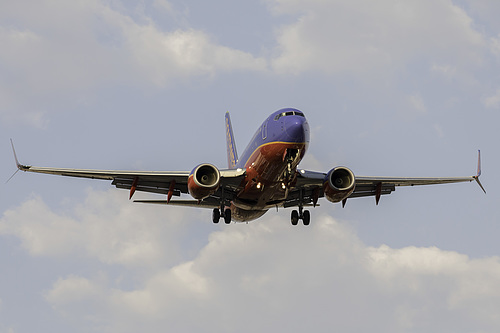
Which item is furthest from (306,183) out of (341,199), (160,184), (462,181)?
(462,181)

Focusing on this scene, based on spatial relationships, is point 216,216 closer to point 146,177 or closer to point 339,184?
point 146,177

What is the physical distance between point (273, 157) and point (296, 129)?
6.44 feet

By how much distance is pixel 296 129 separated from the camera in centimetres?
3572

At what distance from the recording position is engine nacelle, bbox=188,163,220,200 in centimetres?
3747

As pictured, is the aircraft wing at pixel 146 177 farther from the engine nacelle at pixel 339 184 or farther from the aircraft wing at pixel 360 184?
the engine nacelle at pixel 339 184

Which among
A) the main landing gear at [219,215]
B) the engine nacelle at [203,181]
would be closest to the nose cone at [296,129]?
the engine nacelle at [203,181]

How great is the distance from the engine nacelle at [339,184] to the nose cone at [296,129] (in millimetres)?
4660

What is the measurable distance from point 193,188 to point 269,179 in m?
4.04

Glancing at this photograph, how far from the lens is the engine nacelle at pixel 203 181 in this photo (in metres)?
37.5

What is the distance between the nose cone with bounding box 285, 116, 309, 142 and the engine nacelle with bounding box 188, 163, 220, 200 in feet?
15.0

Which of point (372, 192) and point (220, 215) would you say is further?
point (372, 192)

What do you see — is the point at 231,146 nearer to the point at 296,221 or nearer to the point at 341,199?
the point at 296,221

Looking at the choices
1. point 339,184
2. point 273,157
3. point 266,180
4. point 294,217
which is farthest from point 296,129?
point 294,217

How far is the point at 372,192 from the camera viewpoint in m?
46.2
